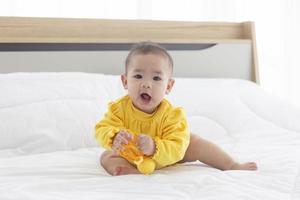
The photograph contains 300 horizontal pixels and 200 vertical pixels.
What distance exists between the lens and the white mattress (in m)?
1.00

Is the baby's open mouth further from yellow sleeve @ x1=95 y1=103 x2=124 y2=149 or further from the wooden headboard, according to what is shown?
the wooden headboard

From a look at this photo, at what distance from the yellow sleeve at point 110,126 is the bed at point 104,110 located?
2.9 inches

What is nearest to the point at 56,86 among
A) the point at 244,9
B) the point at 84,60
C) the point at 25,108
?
the point at 25,108

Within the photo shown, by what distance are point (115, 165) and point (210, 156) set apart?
25cm

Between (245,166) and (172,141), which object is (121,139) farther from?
(245,166)

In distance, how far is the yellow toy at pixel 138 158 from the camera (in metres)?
1.14

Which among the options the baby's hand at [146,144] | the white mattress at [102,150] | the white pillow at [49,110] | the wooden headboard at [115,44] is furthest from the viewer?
the wooden headboard at [115,44]

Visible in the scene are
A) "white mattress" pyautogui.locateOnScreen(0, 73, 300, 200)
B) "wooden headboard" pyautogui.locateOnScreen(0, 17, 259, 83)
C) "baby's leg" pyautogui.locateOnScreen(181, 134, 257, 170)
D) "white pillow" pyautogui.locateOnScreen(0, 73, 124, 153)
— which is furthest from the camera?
"wooden headboard" pyautogui.locateOnScreen(0, 17, 259, 83)

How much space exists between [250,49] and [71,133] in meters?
1.16

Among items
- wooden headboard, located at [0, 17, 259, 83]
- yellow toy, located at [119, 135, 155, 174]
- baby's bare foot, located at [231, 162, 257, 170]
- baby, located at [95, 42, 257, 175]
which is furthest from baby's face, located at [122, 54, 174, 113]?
wooden headboard, located at [0, 17, 259, 83]

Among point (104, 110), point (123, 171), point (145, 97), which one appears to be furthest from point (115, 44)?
point (123, 171)

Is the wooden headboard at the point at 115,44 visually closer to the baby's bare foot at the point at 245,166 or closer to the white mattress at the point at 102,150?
the white mattress at the point at 102,150

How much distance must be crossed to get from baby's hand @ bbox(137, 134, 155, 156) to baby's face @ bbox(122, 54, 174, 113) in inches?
4.5

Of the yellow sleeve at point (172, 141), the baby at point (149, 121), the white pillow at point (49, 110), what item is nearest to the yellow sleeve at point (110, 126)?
the baby at point (149, 121)
